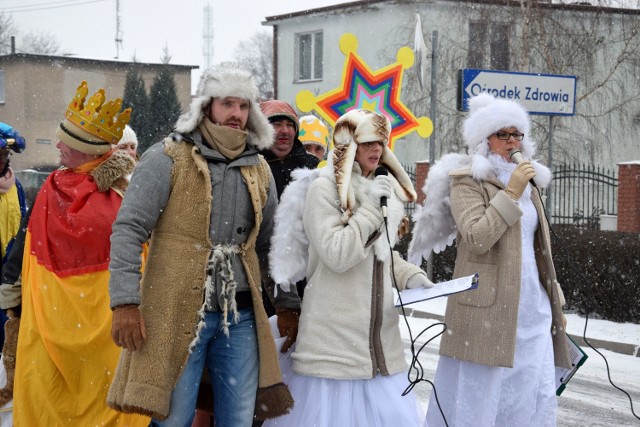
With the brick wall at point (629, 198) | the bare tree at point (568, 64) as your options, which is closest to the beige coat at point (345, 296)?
the brick wall at point (629, 198)

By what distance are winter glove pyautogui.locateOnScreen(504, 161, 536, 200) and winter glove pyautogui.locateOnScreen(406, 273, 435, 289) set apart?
0.67 metres

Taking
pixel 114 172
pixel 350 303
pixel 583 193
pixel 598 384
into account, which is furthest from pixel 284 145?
pixel 583 193

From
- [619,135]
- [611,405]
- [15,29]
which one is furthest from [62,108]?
[611,405]

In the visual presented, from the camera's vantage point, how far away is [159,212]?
382 centimetres

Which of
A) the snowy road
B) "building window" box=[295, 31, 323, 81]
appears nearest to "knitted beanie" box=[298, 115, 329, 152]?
the snowy road

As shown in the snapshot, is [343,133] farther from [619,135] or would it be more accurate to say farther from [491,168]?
[619,135]

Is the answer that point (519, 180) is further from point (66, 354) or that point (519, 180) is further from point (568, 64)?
point (568, 64)

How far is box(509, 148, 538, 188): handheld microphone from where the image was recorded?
16.0ft

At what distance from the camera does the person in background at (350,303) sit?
419cm

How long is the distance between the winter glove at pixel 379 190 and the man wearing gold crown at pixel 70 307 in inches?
54.8

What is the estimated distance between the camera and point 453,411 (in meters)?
4.91

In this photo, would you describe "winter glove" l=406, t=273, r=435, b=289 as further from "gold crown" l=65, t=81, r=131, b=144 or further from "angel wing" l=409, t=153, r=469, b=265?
"gold crown" l=65, t=81, r=131, b=144

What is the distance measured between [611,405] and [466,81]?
436cm

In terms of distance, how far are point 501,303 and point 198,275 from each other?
5.41 ft
